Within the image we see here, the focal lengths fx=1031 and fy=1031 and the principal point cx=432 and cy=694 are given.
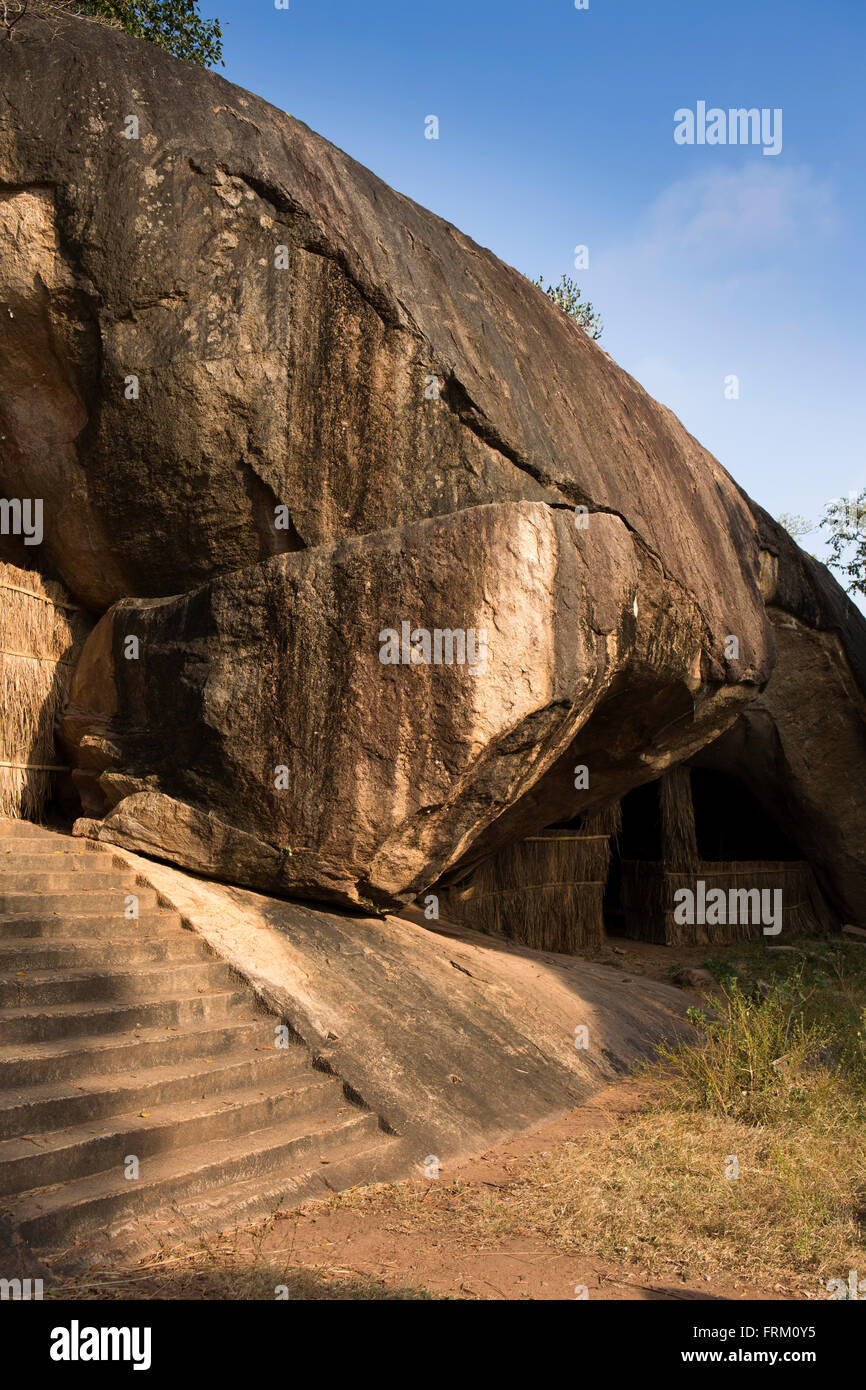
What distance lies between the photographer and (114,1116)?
12.1 ft

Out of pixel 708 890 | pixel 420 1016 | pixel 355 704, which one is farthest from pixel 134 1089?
pixel 708 890

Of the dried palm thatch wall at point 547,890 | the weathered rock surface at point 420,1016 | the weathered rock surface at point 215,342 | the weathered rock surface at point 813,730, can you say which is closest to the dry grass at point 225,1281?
the weathered rock surface at point 420,1016

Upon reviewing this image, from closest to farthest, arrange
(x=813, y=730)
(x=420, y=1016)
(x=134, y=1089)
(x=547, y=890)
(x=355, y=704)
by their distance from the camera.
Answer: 1. (x=134, y=1089)
2. (x=420, y=1016)
3. (x=355, y=704)
4. (x=547, y=890)
5. (x=813, y=730)

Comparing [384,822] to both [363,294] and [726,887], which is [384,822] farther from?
[726,887]

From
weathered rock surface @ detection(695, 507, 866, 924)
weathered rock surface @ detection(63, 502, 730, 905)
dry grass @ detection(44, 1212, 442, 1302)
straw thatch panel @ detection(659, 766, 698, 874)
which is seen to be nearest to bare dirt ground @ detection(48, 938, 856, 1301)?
dry grass @ detection(44, 1212, 442, 1302)

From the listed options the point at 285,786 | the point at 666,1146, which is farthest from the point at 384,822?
the point at 666,1146

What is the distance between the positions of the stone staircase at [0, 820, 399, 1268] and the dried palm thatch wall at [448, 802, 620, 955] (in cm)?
418

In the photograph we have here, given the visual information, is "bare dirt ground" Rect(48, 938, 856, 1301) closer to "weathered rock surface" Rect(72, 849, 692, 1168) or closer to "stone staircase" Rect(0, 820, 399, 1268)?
"stone staircase" Rect(0, 820, 399, 1268)

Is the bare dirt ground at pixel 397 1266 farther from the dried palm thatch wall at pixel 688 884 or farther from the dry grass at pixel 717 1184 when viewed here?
the dried palm thatch wall at pixel 688 884

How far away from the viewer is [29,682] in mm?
6562

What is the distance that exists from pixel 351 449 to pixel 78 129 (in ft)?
7.65

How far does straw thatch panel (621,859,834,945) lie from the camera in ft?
39.2

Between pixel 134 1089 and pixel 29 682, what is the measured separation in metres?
3.49

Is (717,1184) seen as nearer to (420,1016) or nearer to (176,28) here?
(420,1016)
